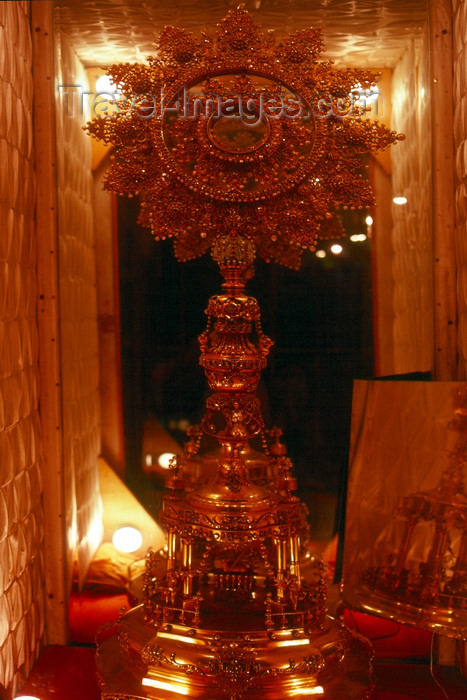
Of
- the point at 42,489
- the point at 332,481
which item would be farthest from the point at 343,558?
the point at 42,489

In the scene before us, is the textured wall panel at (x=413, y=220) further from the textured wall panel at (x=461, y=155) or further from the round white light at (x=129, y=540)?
the round white light at (x=129, y=540)

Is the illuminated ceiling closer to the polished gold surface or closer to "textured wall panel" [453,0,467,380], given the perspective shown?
"textured wall panel" [453,0,467,380]

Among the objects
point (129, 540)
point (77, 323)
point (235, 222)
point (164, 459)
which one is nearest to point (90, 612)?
point (129, 540)

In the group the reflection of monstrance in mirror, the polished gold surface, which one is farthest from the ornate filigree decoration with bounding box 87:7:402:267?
the polished gold surface

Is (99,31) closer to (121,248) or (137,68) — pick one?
(137,68)

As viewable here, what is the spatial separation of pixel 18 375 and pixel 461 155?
155 centimetres

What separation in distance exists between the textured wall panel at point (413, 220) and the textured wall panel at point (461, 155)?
93 millimetres

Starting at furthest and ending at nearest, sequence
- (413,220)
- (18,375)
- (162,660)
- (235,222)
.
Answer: (413,220)
(18,375)
(235,222)
(162,660)

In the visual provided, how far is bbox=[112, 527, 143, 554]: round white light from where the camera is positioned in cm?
239

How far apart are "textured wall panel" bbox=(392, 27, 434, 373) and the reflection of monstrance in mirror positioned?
365 millimetres

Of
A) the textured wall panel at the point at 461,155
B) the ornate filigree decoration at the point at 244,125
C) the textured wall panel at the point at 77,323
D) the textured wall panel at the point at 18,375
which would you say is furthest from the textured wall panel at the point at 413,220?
the textured wall panel at the point at 18,375

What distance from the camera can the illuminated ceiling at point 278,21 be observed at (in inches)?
90.2

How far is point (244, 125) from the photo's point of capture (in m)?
2.01

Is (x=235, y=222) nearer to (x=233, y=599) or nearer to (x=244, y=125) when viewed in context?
(x=244, y=125)
